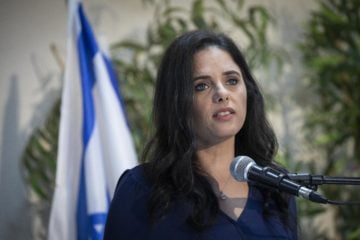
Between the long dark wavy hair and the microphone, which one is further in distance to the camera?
the long dark wavy hair

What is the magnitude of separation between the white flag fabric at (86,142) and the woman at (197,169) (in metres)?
0.71

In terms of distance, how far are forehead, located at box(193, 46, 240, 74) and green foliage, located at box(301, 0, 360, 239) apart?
179 cm

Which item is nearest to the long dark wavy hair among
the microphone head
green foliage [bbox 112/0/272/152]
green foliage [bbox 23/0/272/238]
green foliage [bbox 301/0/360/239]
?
the microphone head

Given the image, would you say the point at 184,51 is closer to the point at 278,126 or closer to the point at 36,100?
the point at 36,100

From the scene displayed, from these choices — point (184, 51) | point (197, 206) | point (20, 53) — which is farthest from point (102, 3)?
point (197, 206)

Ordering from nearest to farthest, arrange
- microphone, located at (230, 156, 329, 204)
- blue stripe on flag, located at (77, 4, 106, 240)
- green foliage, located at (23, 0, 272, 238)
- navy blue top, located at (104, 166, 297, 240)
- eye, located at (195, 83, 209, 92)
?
microphone, located at (230, 156, 329, 204)
navy blue top, located at (104, 166, 297, 240)
eye, located at (195, 83, 209, 92)
blue stripe on flag, located at (77, 4, 106, 240)
green foliage, located at (23, 0, 272, 238)

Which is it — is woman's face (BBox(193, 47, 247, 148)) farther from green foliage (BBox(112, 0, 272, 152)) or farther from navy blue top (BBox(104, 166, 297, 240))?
green foliage (BBox(112, 0, 272, 152))

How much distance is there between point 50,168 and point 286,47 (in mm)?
2000

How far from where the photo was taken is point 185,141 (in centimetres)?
163

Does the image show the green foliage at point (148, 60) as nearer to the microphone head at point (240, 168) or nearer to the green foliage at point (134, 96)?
the green foliage at point (134, 96)

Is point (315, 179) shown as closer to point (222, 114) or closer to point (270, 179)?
point (270, 179)

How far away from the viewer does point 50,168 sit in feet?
9.30

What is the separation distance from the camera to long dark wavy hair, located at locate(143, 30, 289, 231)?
1542mm

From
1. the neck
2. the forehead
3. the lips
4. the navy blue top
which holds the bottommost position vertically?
the navy blue top
